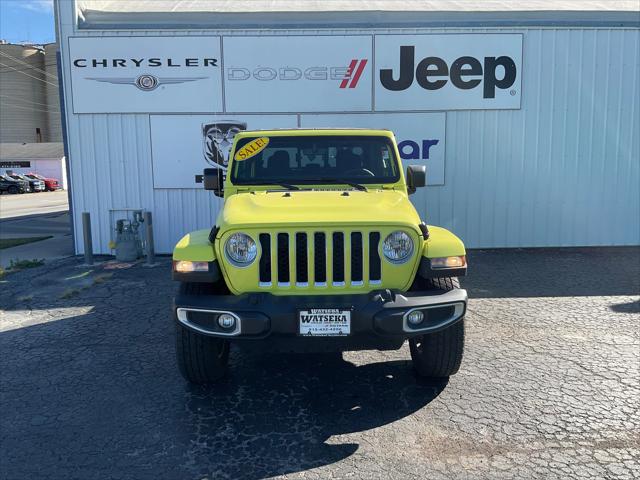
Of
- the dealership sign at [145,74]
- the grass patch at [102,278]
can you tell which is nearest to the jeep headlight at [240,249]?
the grass patch at [102,278]

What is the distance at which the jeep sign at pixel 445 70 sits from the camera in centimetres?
954

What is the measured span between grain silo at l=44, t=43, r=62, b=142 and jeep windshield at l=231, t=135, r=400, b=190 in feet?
219

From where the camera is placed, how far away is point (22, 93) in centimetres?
6166

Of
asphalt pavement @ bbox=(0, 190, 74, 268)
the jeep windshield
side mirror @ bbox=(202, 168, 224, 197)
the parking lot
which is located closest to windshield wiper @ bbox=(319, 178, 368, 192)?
the jeep windshield

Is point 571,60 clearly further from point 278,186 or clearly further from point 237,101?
point 278,186

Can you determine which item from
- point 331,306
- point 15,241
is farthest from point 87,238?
point 331,306

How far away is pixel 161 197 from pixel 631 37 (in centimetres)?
903

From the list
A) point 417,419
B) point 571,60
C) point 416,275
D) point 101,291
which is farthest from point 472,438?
point 571,60

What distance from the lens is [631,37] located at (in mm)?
9711

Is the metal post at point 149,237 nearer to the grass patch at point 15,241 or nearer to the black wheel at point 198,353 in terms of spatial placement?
the grass patch at point 15,241

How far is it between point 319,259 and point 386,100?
6674mm

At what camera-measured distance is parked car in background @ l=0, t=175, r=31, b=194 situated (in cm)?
3606

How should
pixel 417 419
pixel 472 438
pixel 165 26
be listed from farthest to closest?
1. pixel 165 26
2. pixel 417 419
3. pixel 472 438

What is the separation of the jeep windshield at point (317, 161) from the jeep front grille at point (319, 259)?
1285 millimetres
